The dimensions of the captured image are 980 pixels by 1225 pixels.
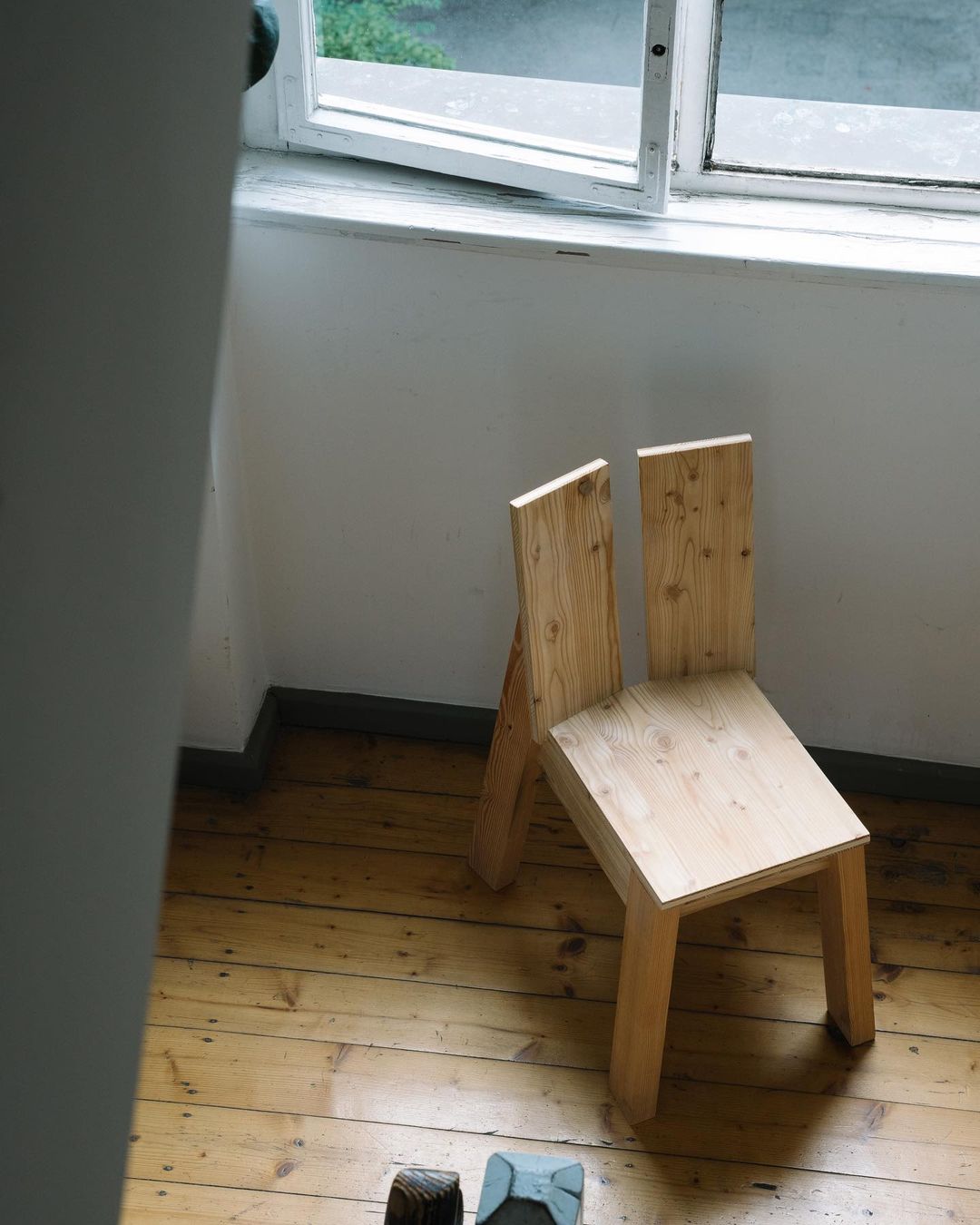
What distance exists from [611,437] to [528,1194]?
1.32m

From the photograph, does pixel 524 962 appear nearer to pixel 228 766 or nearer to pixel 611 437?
pixel 228 766

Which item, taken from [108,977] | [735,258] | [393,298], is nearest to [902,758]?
[735,258]

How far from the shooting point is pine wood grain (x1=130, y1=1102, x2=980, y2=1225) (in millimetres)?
1628

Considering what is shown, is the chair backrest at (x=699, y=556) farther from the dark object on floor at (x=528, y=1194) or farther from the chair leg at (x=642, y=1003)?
the dark object on floor at (x=528, y=1194)

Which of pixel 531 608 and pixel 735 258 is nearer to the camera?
pixel 531 608

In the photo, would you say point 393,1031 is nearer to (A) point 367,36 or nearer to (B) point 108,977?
(A) point 367,36

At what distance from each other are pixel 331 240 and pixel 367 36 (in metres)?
0.31

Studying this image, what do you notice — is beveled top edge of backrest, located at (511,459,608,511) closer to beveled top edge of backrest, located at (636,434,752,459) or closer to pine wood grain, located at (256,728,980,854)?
beveled top edge of backrest, located at (636,434,752,459)

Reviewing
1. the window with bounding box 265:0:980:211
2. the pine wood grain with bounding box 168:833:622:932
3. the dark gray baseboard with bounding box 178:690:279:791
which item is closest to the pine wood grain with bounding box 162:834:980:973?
the pine wood grain with bounding box 168:833:622:932

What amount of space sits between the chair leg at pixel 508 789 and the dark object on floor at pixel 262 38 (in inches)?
33.0

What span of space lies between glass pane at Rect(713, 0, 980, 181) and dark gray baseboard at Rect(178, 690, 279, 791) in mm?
1277

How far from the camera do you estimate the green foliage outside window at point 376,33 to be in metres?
1.85

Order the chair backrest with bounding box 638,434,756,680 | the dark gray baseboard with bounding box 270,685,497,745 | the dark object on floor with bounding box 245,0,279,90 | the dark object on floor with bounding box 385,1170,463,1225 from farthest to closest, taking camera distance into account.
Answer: the dark gray baseboard with bounding box 270,685,497,745, the chair backrest with bounding box 638,434,756,680, the dark object on floor with bounding box 245,0,279,90, the dark object on floor with bounding box 385,1170,463,1225

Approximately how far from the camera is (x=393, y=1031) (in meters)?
1.85
